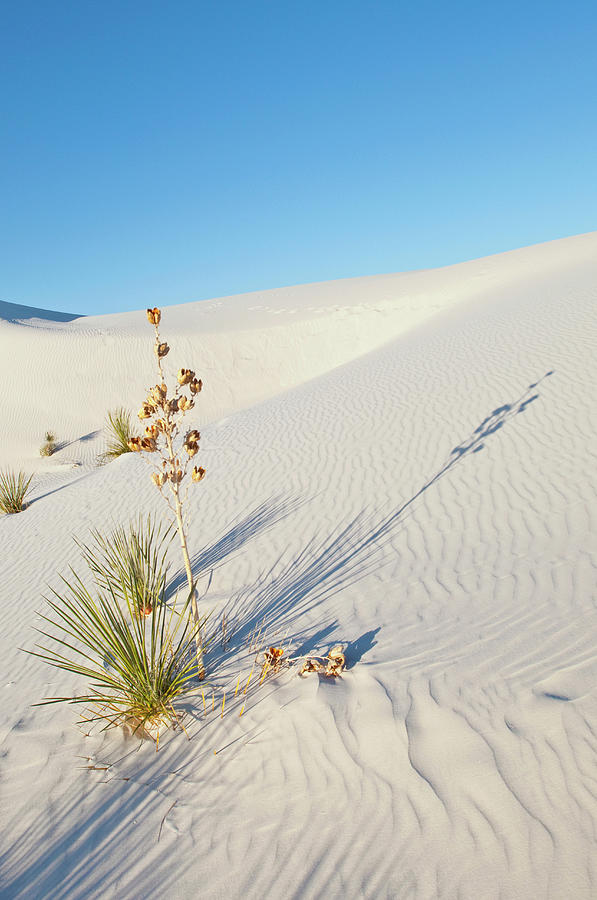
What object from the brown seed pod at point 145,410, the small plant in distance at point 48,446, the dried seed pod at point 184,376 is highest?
the small plant in distance at point 48,446

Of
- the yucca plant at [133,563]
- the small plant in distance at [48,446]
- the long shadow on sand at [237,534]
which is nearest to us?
the yucca plant at [133,563]

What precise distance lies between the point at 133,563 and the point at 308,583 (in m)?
1.30

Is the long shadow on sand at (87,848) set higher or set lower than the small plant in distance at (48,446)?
lower

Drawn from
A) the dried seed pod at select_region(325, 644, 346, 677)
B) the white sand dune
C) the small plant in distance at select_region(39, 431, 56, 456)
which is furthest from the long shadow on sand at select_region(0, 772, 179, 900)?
the small plant in distance at select_region(39, 431, 56, 456)

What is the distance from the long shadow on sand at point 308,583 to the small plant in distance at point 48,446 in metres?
12.5

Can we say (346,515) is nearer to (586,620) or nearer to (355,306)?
(586,620)

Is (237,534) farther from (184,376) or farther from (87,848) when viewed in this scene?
(87,848)

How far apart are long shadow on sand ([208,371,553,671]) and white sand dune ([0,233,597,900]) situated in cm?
2

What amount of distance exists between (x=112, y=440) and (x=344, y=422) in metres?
9.25

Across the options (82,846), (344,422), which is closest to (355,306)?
(344,422)

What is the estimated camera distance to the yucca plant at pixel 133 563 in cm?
336

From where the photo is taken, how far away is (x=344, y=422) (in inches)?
328

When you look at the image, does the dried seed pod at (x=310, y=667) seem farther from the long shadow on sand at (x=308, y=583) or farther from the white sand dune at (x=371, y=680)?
the long shadow on sand at (x=308, y=583)

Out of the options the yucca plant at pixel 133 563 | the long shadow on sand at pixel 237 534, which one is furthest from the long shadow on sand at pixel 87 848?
the long shadow on sand at pixel 237 534
